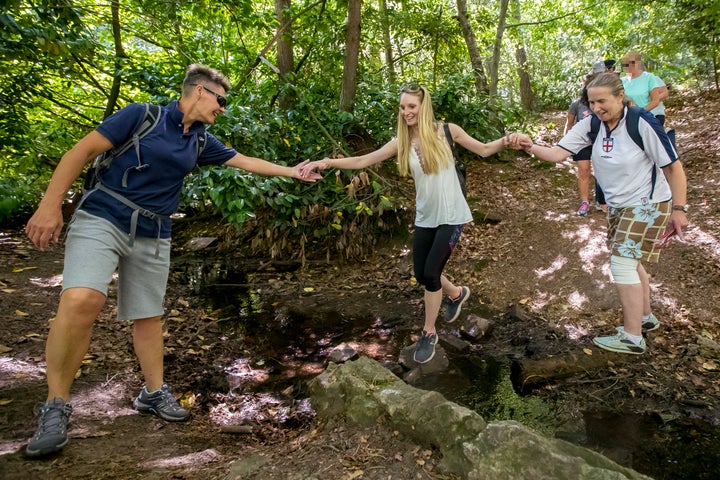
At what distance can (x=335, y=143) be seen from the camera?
6.26 metres

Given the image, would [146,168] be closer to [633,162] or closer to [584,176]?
[633,162]

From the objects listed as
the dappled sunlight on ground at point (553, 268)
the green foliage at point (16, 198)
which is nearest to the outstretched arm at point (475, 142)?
the dappled sunlight on ground at point (553, 268)

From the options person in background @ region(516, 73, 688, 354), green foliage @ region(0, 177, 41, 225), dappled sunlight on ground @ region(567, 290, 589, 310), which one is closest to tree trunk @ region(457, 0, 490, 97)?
dappled sunlight on ground @ region(567, 290, 589, 310)

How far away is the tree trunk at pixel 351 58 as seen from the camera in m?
6.73

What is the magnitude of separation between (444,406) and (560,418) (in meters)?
1.40

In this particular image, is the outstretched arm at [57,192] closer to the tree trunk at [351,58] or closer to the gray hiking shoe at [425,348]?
the gray hiking shoe at [425,348]

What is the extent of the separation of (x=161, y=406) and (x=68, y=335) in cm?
87

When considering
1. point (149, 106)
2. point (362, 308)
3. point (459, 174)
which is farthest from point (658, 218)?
point (149, 106)

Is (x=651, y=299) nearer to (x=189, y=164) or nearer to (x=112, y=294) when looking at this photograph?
(x=189, y=164)

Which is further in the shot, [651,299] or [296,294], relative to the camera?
[296,294]

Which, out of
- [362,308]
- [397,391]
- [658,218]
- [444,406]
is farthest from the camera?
[362,308]

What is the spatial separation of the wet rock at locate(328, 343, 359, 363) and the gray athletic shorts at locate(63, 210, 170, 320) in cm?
170

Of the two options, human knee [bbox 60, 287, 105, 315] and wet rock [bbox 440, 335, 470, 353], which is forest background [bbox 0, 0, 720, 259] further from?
human knee [bbox 60, 287, 105, 315]

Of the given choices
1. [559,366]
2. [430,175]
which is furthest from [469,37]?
[559,366]
